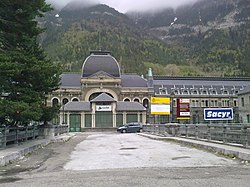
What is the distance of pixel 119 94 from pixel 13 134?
223 feet

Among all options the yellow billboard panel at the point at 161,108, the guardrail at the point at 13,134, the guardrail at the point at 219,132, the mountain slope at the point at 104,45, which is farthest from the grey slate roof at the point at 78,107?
the mountain slope at the point at 104,45

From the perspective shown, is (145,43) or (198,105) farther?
(145,43)

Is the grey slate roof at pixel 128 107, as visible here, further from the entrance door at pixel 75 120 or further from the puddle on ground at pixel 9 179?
the puddle on ground at pixel 9 179

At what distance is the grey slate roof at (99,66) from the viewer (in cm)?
8746

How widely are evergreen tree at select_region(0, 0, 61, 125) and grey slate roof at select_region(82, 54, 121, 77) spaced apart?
67165 millimetres

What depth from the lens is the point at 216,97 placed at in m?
95.6

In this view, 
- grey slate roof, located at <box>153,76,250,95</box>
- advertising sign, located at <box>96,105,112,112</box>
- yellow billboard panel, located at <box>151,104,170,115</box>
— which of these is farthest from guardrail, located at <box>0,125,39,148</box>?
grey slate roof, located at <box>153,76,250,95</box>

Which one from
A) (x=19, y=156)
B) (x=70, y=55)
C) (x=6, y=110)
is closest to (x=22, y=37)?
(x=6, y=110)

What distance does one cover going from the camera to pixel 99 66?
88562mm

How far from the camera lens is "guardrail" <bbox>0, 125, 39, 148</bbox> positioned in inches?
633

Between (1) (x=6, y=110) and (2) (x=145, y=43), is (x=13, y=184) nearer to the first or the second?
(1) (x=6, y=110)

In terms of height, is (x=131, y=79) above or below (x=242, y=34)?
below

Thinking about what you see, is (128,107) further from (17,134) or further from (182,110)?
(17,134)

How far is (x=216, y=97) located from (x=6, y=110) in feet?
279
